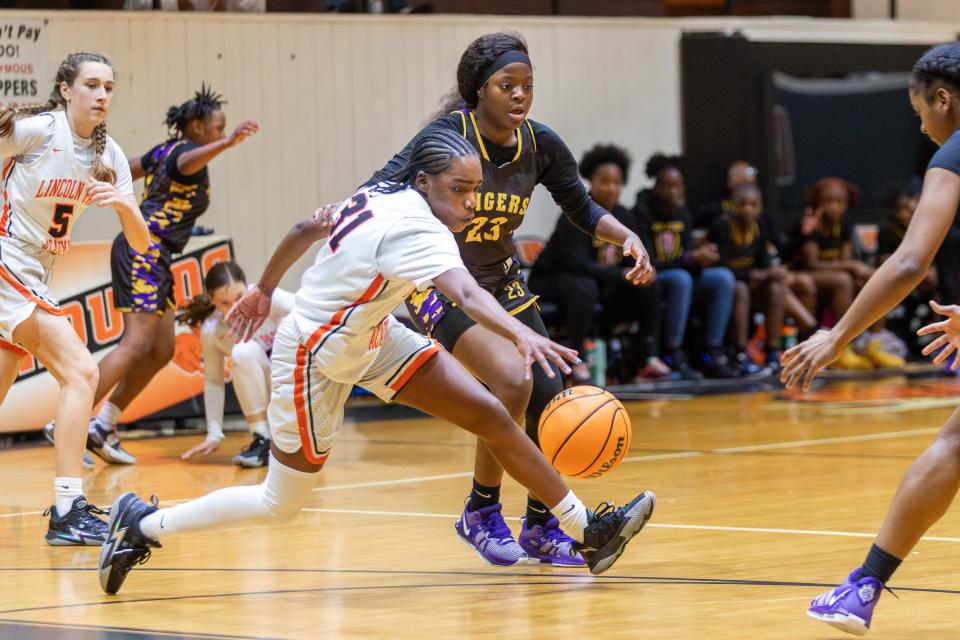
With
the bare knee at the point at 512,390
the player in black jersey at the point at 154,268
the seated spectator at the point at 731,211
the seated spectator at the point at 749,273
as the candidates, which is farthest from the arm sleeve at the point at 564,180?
the seated spectator at the point at 731,211

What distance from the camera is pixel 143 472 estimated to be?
340 inches

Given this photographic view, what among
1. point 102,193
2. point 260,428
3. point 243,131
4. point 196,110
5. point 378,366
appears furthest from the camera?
point 196,110

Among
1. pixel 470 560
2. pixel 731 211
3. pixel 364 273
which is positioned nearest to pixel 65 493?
pixel 470 560

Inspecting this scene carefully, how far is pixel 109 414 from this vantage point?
29.8 ft

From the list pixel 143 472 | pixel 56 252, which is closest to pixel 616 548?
pixel 56 252

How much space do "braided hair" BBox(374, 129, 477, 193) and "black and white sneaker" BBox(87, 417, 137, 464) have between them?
440 cm

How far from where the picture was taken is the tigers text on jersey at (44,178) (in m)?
→ 6.41

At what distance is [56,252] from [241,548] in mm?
1578

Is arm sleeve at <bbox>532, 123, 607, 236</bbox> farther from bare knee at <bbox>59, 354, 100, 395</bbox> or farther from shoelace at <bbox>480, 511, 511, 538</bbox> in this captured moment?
bare knee at <bbox>59, 354, 100, 395</bbox>

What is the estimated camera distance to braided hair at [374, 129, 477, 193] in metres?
4.88

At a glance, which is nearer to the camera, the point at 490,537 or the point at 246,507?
the point at 246,507

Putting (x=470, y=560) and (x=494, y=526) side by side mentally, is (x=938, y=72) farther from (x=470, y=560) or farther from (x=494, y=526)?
(x=470, y=560)

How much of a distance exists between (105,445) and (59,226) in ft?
8.90

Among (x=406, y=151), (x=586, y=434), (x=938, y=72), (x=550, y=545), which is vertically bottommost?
(x=550, y=545)
